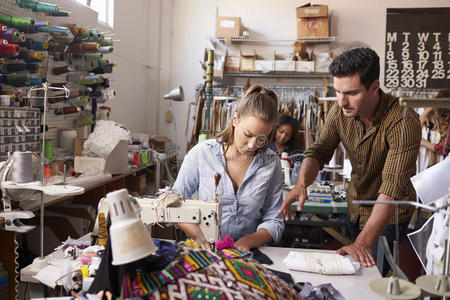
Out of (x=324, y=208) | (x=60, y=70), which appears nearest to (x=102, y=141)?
(x=60, y=70)

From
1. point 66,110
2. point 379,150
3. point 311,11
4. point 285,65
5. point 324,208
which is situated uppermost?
point 311,11

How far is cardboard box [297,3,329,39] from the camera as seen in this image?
5746 mm

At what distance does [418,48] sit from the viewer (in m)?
5.86

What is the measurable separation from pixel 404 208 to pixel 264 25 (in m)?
4.70

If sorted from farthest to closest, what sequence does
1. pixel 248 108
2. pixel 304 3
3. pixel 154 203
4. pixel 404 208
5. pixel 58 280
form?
pixel 304 3, pixel 404 208, pixel 248 108, pixel 154 203, pixel 58 280

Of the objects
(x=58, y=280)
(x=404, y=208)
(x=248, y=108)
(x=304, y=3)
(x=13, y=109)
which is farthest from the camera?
(x=304, y=3)

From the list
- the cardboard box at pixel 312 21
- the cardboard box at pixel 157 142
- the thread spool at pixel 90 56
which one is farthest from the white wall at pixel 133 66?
the cardboard box at pixel 312 21

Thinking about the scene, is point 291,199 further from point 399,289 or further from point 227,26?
point 227,26

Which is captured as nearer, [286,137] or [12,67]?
[12,67]

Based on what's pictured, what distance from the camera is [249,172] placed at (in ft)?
6.06

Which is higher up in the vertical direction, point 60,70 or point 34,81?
point 60,70

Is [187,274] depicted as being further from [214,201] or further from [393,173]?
[393,173]

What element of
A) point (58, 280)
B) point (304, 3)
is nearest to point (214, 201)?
point (58, 280)

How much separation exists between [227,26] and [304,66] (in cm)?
121
